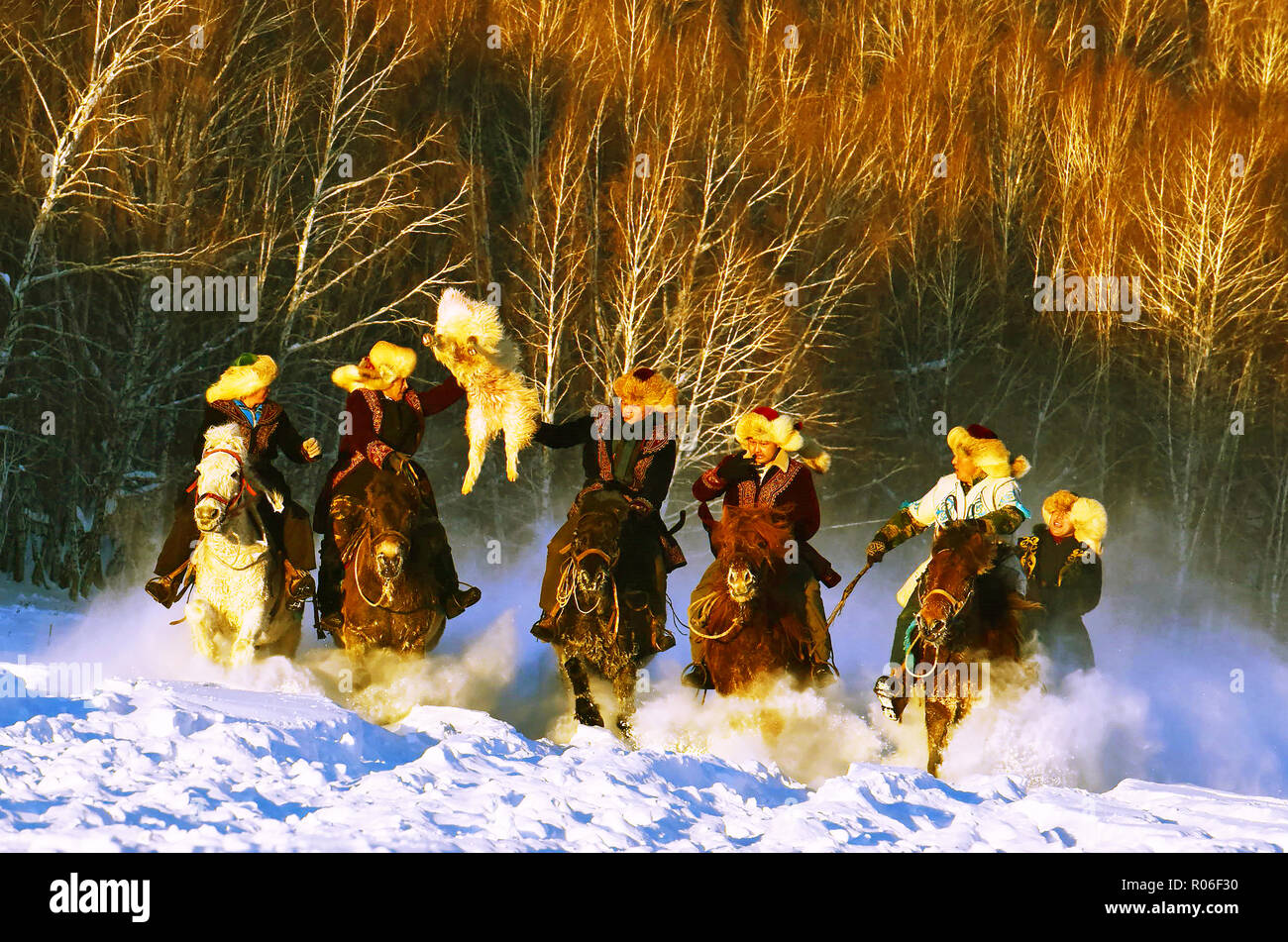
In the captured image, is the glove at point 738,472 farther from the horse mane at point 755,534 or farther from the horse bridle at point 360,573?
the horse bridle at point 360,573

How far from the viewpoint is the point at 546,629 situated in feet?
40.3

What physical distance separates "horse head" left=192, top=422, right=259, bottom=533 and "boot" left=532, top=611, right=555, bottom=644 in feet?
6.62

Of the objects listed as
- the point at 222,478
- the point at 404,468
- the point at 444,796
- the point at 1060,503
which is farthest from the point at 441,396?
the point at 1060,503

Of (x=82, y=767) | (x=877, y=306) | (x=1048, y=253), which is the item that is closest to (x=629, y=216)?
(x=877, y=306)

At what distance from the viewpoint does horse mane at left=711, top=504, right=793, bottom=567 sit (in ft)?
39.7

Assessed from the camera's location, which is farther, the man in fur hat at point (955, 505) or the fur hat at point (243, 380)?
the fur hat at point (243, 380)

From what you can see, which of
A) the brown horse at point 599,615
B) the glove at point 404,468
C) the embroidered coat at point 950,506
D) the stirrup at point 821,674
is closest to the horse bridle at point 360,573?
the glove at point 404,468

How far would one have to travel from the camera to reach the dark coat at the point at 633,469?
1249cm

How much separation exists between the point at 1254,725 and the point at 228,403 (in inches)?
351

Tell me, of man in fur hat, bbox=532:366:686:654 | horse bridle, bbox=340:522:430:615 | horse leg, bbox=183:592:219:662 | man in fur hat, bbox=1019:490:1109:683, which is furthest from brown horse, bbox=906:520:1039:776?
horse leg, bbox=183:592:219:662

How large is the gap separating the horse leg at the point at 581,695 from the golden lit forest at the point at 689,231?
7.90 m

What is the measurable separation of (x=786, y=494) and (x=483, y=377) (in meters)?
2.21

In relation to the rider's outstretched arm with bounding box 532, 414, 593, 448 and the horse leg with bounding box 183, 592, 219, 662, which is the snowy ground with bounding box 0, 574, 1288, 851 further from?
the rider's outstretched arm with bounding box 532, 414, 593, 448

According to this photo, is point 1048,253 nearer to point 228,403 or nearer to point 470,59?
point 470,59
